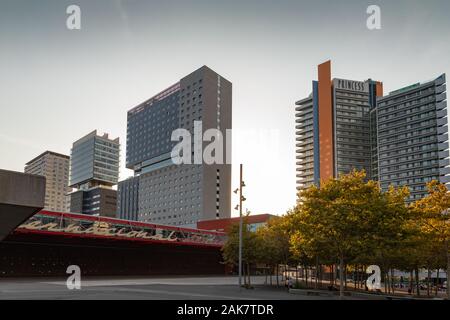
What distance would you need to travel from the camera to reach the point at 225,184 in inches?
6836

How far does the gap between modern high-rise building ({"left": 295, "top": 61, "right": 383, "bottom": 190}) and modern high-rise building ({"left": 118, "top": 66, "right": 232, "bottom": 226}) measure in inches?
1356

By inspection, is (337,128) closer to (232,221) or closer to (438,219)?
(232,221)

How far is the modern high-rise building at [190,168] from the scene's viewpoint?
550ft

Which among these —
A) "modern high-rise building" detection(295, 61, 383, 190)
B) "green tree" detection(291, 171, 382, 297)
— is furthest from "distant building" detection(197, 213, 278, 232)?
"green tree" detection(291, 171, 382, 297)

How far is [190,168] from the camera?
573 feet

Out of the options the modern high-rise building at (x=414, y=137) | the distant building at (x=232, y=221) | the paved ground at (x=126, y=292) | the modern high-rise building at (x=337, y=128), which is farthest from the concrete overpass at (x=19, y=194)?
the modern high-rise building at (x=337, y=128)

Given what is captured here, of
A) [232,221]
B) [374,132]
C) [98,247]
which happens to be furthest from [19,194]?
[374,132]

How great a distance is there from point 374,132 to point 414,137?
22487 millimetres

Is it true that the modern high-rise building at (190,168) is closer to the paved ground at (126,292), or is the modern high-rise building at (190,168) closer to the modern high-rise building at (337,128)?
the modern high-rise building at (337,128)

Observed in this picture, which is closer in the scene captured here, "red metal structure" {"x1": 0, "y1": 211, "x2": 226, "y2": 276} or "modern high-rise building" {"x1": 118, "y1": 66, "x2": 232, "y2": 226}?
"red metal structure" {"x1": 0, "y1": 211, "x2": 226, "y2": 276}

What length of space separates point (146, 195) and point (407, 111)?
109437 mm

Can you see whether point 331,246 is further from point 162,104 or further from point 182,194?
point 162,104

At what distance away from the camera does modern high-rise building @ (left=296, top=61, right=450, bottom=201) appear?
151875 millimetres

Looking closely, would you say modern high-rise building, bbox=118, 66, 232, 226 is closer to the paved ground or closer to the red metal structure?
the red metal structure
